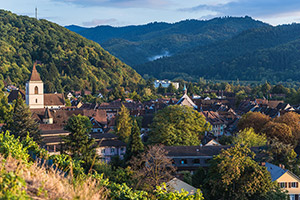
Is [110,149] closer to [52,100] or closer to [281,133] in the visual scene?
[281,133]

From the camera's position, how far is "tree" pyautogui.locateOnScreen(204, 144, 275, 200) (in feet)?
82.6

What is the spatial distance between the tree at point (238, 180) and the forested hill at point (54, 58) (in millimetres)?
96796

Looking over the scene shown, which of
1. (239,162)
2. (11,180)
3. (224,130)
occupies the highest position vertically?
(11,180)

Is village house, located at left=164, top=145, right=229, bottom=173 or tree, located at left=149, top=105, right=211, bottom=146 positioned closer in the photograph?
village house, located at left=164, top=145, right=229, bottom=173

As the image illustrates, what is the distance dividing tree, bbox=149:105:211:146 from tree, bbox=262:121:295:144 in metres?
7.76

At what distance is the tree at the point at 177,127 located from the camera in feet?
139

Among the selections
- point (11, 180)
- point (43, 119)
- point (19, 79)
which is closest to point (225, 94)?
point (19, 79)

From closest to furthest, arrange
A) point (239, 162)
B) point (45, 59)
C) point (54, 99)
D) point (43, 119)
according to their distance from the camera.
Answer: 1. point (239, 162)
2. point (43, 119)
3. point (54, 99)
4. point (45, 59)

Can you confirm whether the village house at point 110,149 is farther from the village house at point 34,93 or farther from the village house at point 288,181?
the village house at point 34,93

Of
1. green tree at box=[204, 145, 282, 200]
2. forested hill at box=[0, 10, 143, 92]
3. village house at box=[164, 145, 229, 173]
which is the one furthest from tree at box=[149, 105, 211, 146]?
forested hill at box=[0, 10, 143, 92]

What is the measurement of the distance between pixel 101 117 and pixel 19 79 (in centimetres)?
6894

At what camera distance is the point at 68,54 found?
160250mm

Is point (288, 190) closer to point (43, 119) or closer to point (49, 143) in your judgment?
point (49, 143)

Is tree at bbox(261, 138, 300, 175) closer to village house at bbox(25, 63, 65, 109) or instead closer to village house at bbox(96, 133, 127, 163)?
village house at bbox(96, 133, 127, 163)
